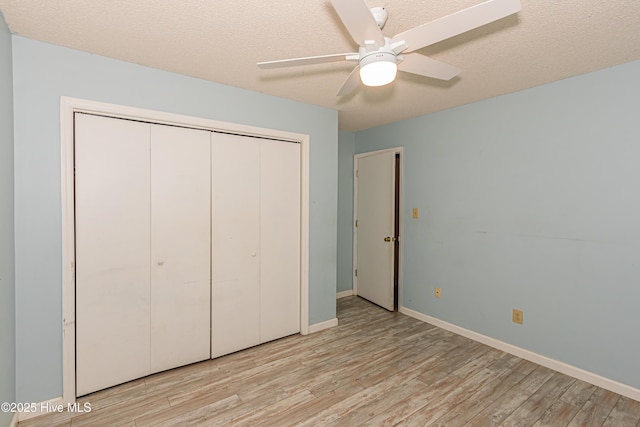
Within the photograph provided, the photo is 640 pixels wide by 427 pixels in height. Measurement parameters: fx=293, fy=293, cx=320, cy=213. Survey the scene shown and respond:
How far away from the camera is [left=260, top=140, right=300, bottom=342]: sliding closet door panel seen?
2.82 metres

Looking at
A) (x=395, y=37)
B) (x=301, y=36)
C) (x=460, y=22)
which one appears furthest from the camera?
(x=301, y=36)

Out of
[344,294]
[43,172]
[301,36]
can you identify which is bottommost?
[344,294]

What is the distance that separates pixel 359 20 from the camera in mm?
1205

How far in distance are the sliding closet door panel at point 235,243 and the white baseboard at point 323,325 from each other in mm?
584

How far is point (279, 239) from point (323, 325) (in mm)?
1080

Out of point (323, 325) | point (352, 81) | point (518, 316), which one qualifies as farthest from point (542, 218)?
point (323, 325)

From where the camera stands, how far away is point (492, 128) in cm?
284

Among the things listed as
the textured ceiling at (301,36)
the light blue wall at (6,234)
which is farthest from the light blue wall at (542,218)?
the light blue wall at (6,234)

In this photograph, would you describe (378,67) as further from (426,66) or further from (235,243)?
(235,243)

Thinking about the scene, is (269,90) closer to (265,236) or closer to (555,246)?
(265,236)

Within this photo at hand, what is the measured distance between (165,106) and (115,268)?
1.27m

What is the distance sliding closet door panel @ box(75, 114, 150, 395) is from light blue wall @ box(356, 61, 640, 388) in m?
2.85

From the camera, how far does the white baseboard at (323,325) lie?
3.09 metres

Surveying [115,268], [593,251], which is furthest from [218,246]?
[593,251]
